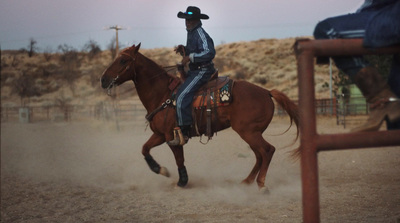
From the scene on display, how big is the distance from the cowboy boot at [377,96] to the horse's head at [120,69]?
205 inches

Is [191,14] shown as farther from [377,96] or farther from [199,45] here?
[377,96]

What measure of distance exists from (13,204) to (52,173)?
3081mm

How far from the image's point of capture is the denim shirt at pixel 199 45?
6.20 meters

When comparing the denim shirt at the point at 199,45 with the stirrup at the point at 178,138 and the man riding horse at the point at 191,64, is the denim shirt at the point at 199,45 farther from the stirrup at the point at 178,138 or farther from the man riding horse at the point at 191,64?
the stirrup at the point at 178,138

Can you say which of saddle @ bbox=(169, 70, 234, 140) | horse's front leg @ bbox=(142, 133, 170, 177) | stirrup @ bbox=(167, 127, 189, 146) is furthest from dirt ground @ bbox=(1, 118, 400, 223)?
saddle @ bbox=(169, 70, 234, 140)

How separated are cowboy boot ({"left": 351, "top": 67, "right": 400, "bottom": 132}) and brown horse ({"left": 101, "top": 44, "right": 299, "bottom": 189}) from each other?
15.8 feet

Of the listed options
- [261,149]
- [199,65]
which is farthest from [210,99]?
[261,149]

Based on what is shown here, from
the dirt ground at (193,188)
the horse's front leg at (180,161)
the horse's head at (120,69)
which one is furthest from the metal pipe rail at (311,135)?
the horse's front leg at (180,161)

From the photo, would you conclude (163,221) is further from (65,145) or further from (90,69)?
(90,69)

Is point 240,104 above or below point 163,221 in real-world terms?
above

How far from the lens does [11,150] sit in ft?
47.8

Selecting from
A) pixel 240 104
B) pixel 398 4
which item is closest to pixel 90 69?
pixel 240 104

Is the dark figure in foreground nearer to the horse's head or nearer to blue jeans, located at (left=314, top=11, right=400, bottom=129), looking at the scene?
blue jeans, located at (left=314, top=11, right=400, bottom=129)

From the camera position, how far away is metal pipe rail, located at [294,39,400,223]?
1.70 m
